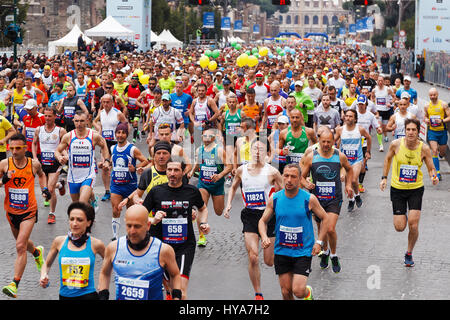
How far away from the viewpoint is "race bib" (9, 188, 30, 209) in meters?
8.95

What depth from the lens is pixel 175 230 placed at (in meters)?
7.57

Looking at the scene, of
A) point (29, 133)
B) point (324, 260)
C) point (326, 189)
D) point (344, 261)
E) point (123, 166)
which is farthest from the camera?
point (29, 133)

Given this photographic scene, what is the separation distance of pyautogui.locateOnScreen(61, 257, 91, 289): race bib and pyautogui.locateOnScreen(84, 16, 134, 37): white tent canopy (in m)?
37.0

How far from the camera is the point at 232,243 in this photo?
1088 centimetres

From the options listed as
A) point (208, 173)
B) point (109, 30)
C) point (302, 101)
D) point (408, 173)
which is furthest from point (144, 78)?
point (109, 30)

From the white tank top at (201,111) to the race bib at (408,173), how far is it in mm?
7214

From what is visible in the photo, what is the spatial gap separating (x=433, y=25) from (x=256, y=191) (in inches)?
1479

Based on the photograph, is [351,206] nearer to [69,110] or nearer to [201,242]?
[201,242]

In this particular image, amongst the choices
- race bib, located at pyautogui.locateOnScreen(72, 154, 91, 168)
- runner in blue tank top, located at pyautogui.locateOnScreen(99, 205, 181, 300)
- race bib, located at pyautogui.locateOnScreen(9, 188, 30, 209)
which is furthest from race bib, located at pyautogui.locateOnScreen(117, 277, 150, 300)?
race bib, located at pyautogui.locateOnScreen(72, 154, 91, 168)

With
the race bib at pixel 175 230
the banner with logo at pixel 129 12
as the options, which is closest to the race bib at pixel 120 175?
the race bib at pixel 175 230

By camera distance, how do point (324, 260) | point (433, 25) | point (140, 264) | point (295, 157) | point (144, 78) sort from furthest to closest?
point (433, 25) → point (144, 78) → point (295, 157) → point (324, 260) → point (140, 264)

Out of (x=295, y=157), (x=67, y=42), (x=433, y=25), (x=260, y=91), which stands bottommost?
(x=295, y=157)

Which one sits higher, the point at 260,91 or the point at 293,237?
the point at 260,91
